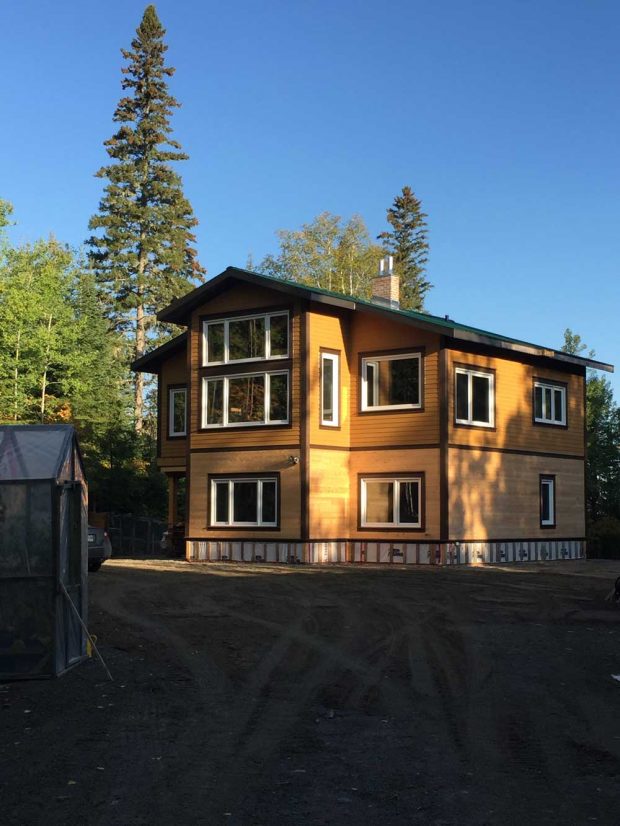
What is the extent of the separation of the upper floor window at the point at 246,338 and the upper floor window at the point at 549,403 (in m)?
8.62

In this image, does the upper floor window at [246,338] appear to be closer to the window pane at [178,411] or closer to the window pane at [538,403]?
the window pane at [178,411]

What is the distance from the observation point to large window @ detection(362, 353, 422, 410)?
91.9 feet

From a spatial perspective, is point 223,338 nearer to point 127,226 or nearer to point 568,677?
point 568,677

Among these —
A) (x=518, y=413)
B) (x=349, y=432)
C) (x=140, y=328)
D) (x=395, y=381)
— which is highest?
(x=140, y=328)

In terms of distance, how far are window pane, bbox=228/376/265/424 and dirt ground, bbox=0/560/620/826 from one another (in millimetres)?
13040

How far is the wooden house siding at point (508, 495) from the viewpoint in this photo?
2773 cm

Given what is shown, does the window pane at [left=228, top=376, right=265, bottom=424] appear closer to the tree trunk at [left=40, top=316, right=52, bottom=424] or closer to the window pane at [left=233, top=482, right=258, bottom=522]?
the window pane at [left=233, top=482, right=258, bottom=522]

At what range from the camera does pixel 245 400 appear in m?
29.3

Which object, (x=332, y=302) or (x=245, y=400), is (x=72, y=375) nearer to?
(x=245, y=400)

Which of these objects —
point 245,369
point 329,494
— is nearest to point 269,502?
point 329,494

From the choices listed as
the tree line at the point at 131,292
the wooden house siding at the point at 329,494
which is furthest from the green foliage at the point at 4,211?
the wooden house siding at the point at 329,494

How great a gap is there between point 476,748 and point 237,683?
329 centimetres

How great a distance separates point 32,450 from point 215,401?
2000 cm

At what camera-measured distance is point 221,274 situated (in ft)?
95.7
